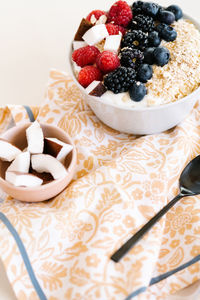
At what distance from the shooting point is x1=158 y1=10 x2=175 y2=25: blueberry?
1.09 meters

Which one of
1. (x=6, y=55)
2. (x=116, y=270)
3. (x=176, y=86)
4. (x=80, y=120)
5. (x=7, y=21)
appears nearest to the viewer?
(x=116, y=270)

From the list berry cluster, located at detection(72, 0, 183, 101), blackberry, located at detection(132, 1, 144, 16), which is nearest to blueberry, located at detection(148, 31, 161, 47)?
berry cluster, located at detection(72, 0, 183, 101)

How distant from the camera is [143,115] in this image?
3.39 feet

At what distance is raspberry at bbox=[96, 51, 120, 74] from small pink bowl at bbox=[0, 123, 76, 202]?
0.21 metres

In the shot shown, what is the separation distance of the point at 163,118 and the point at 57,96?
0.36 meters

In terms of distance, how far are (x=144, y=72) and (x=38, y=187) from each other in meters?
0.40

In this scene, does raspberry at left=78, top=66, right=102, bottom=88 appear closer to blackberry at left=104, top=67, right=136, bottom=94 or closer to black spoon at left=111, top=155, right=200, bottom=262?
blackberry at left=104, top=67, right=136, bottom=94

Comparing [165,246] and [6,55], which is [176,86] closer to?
[165,246]

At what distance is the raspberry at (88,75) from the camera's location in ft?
3.37

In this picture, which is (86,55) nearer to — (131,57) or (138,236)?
(131,57)

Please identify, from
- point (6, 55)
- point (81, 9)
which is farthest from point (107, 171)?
point (81, 9)

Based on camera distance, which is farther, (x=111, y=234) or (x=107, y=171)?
(x=107, y=171)

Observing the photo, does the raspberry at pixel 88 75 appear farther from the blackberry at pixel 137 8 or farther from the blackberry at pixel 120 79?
the blackberry at pixel 137 8

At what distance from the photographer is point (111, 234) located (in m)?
0.92
